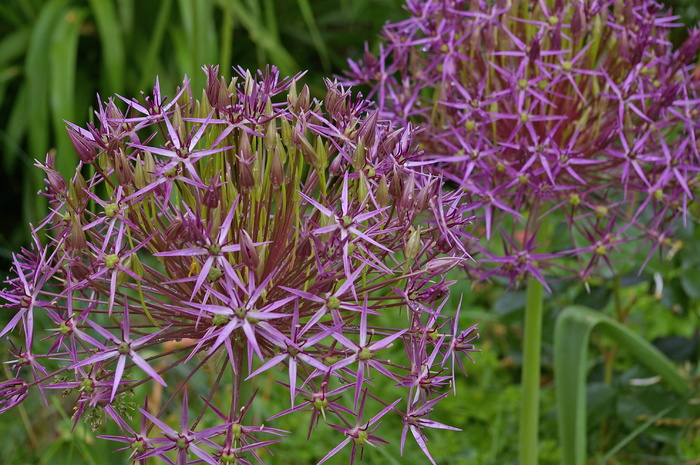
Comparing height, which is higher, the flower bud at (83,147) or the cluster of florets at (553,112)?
the flower bud at (83,147)

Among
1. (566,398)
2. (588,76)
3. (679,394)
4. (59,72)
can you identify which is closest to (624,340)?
(566,398)

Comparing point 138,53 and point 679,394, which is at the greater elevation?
point 138,53

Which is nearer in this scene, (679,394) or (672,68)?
(672,68)

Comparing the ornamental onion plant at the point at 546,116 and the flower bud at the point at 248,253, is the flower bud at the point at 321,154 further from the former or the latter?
the ornamental onion plant at the point at 546,116

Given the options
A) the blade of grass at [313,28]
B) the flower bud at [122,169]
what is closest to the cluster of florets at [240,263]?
the flower bud at [122,169]

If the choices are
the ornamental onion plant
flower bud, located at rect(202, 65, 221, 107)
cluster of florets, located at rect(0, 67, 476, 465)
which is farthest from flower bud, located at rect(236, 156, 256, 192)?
the ornamental onion plant

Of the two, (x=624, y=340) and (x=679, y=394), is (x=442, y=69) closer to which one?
(x=624, y=340)

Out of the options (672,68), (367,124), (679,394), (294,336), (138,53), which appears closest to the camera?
(294,336)
